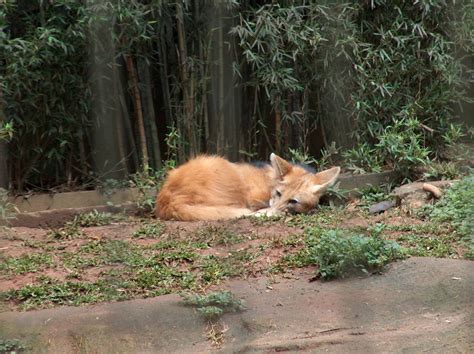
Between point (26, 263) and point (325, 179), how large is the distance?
6.53ft

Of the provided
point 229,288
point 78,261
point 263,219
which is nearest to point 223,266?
point 229,288

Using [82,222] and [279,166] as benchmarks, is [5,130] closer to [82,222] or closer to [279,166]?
[82,222]

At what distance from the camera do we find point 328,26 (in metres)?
4.62

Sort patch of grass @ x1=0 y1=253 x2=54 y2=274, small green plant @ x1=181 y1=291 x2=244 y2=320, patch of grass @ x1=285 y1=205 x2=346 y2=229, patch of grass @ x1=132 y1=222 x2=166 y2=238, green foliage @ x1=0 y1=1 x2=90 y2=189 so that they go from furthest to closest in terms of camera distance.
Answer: green foliage @ x1=0 y1=1 x2=90 y2=189, patch of grass @ x1=285 y1=205 x2=346 y2=229, patch of grass @ x1=132 y1=222 x2=166 y2=238, patch of grass @ x1=0 y1=253 x2=54 y2=274, small green plant @ x1=181 y1=291 x2=244 y2=320

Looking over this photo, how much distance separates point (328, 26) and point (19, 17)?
6.13ft

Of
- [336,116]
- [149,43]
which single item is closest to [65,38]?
[149,43]

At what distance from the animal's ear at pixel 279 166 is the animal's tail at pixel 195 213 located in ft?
1.54

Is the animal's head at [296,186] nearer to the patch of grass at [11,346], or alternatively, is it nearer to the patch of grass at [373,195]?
the patch of grass at [373,195]

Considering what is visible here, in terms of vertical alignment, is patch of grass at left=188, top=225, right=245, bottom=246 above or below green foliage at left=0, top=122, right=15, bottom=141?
below

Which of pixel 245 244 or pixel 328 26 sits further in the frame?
pixel 328 26

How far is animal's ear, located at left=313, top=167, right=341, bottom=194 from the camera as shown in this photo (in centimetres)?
447

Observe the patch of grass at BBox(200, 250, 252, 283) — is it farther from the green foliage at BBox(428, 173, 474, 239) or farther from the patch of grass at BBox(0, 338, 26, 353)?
the green foliage at BBox(428, 173, 474, 239)

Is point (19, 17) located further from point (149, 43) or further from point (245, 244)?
point (245, 244)

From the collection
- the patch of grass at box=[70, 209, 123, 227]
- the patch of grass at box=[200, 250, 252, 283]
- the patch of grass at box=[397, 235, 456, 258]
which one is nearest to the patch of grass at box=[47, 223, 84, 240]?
the patch of grass at box=[70, 209, 123, 227]
